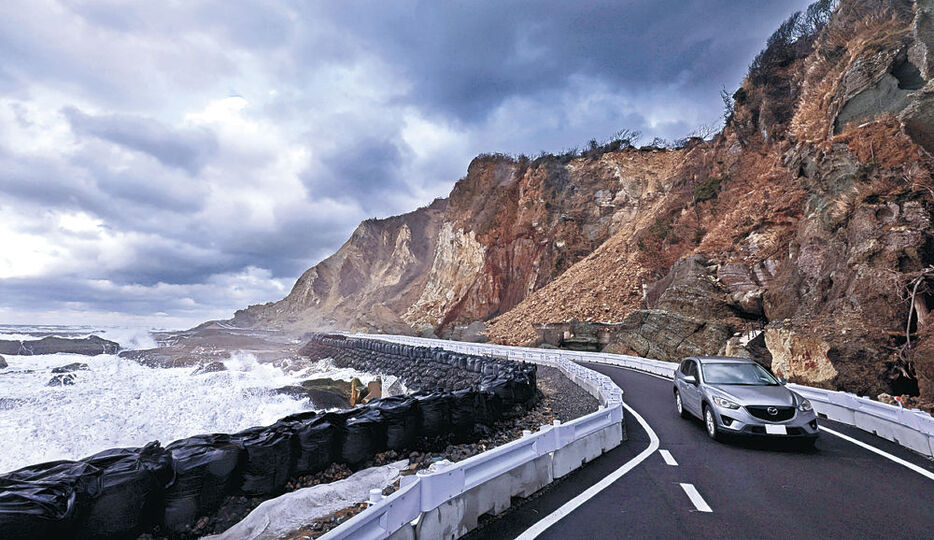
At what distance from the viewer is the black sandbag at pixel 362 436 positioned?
611 cm

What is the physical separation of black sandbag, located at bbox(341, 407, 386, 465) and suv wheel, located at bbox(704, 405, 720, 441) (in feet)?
18.5

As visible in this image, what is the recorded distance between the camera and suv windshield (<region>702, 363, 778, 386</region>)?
24.7ft

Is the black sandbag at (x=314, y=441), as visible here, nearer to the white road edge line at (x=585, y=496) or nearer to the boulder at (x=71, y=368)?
the white road edge line at (x=585, y=496)

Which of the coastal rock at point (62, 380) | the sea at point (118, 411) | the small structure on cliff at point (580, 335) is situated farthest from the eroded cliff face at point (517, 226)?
the coastal rock at point (62, 380)

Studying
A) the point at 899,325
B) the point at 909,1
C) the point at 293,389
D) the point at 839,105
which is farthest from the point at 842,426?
the point at 909,1

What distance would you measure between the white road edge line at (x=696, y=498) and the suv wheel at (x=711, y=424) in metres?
2.56

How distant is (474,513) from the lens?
13.3 ft

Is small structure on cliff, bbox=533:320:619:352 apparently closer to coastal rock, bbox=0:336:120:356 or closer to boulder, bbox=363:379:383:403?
boulder, bbox=363:379:383:403

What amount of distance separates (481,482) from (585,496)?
4.88ft

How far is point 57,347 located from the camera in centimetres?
4881

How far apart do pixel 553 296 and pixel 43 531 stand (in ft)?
114

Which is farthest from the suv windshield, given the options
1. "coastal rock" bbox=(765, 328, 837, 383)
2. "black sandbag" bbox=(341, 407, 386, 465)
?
"black sandbag" bbox=(341, 407, 386, 465)

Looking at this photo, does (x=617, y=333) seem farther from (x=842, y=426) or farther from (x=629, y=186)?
(x=629, y=186)

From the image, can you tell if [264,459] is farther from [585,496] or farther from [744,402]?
[744,402]
